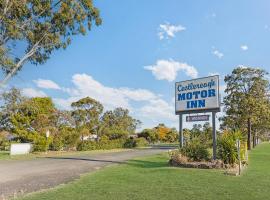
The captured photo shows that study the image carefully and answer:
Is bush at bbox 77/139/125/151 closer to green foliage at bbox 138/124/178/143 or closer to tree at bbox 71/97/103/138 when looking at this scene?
tree at bbox 71/97/103/138

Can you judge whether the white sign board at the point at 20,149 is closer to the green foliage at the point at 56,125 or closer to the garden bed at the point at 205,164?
the green foliage at the point at 56,125

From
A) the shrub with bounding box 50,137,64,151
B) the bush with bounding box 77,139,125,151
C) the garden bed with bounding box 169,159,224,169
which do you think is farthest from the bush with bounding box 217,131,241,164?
the bush with bounding box 77,139,125,151

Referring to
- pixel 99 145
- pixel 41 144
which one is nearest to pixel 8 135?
pixel 99 145

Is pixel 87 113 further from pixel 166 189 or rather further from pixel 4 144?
pixel 166 189

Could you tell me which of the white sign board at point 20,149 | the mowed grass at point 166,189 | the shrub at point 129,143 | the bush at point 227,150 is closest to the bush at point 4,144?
the white sign board at point 20,149

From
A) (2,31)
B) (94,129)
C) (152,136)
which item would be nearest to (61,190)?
(2,31)

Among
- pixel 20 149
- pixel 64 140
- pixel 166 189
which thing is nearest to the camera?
pixel 166 189

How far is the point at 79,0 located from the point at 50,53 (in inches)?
149

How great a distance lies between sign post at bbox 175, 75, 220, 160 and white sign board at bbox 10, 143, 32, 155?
17.2 metres

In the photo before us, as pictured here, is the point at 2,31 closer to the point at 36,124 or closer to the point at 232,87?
the point at 36,124

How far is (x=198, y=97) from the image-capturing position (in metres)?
17.9

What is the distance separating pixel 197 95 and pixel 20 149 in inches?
752

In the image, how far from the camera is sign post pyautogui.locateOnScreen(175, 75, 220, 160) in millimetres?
17188

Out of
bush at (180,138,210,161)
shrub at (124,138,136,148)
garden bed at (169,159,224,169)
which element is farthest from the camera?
shrub at (124,138,136,148)
